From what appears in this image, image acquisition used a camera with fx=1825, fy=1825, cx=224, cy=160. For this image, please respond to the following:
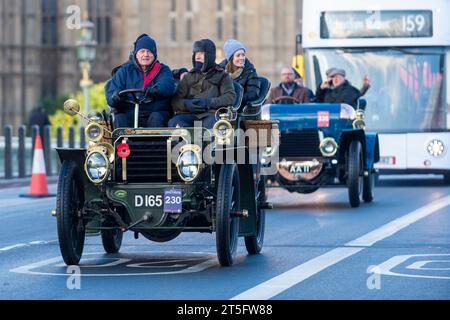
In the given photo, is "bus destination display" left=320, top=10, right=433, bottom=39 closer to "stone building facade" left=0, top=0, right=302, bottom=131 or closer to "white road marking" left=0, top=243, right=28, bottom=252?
"white road marking" left=0, top=243, right=28, bottom=252

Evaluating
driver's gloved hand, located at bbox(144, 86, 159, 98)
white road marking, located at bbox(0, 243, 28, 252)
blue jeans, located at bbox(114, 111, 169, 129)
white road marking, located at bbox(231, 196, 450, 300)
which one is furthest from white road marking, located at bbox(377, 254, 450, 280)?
white road marking, located at bbox(0, 243, 28, 252)

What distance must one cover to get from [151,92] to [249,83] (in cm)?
236

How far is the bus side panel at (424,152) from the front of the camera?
92.6 feet

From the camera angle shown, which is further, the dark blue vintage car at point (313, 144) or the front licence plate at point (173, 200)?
the dark blue vintage car at point (313, 144)

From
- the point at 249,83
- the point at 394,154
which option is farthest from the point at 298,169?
the point at 394,154

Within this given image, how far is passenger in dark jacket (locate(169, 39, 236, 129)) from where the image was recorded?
547 inches

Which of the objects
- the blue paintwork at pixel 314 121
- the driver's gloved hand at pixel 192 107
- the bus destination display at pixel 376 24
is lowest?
the blue paintwork at pixel 314 121

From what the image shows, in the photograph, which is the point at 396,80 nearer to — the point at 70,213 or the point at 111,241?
the point at 111,241

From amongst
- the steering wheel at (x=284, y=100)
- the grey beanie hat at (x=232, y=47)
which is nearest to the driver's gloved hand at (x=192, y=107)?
the grey beanie hat at (x=232, y=47)

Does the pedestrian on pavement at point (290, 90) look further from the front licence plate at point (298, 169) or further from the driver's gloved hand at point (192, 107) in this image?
the driver's gloved hand at point (192, 107)

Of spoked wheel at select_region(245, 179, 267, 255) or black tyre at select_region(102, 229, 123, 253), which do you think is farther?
black tyre at select_region(102, 229, 123, 253)

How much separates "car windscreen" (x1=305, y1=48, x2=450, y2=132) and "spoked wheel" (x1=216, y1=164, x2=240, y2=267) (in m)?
14.7
